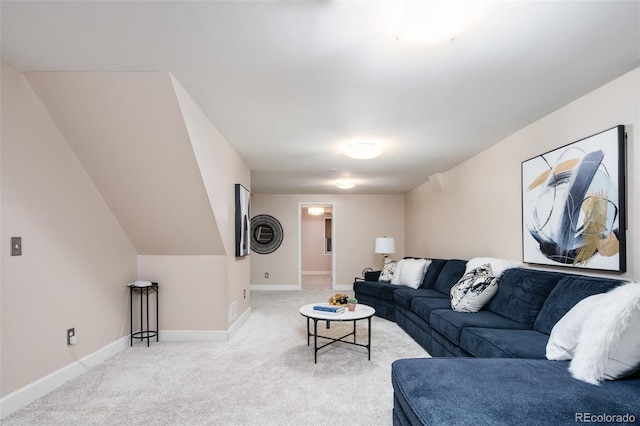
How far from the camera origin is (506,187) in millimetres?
3932

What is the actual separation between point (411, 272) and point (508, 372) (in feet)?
11.8

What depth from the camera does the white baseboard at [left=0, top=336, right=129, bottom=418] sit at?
2361 mm

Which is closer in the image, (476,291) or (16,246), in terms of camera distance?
(16,246)

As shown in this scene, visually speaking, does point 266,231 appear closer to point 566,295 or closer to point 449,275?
point 449,275

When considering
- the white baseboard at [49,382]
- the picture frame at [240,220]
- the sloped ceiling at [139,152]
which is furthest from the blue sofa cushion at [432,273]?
the white baseboard at [49,382]

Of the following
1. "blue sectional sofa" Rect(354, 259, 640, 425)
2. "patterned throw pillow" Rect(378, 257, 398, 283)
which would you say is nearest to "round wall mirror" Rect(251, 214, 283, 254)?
"patterned throw pillow" Rect(378, 257, 398, 283)

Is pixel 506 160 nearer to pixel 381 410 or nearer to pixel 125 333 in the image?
pixel 381 410

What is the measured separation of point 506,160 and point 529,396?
2.97 meters

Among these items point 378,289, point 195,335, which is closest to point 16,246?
point 195,335

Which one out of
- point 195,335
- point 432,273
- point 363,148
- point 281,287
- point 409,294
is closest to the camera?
point 363,148

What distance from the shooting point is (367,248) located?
8531 mm

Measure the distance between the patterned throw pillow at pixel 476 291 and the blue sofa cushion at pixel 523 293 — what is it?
8 cm

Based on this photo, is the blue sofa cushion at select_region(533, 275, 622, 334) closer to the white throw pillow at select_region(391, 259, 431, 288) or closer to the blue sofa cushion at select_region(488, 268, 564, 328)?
the blue sofa cushion at select_region(488, 268, 564, 328)

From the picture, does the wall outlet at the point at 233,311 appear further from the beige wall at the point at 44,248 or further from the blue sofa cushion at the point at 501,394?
the blue sofa cushion at the point at 501,394
